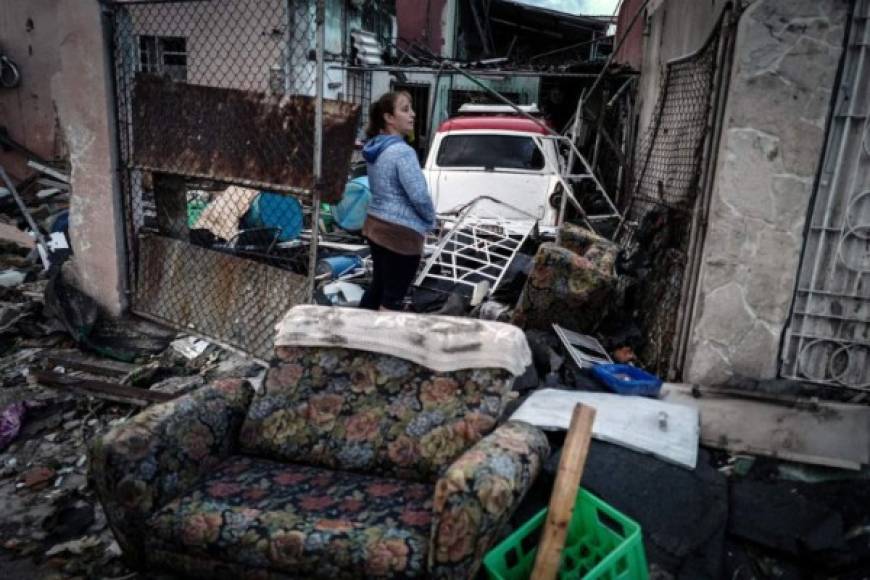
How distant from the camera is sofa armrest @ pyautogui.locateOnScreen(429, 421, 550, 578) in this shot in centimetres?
188

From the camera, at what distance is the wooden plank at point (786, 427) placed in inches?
117

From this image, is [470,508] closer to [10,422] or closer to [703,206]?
[703,206]

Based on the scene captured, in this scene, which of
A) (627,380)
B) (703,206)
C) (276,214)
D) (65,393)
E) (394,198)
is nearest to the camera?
(703,206)

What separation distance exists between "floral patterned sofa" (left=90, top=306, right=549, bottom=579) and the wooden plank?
4.51 ft

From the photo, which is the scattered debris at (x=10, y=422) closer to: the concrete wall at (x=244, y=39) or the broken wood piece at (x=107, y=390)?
the broken wood piece at (x=107, y=390)

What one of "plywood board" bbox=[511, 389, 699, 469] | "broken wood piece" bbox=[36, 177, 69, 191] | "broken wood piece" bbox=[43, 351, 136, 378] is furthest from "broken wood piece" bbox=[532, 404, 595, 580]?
"broken wood piece" bbox=[36, 177, 69, 191]

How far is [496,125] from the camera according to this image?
7.02m

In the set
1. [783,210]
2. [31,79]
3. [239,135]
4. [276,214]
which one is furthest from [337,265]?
[31,79]

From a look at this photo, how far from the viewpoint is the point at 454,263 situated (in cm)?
513

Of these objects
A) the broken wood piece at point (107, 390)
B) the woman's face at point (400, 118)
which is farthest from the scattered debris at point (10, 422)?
the woman's face at point (400, 118)

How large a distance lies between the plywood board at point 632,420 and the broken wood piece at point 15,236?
6.44 m

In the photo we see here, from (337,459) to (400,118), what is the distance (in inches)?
78.0

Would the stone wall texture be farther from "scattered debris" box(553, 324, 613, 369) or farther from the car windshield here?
the car windshield

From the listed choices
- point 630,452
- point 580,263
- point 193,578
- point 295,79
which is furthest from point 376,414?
point 295,79
